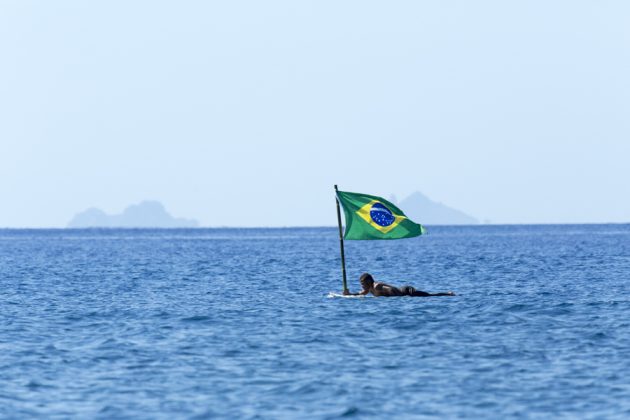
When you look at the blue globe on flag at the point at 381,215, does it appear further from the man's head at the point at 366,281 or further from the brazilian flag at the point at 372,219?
the man's head at the point at 366,281

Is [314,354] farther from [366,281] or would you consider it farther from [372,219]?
[366,281]

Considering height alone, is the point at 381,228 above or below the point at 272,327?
above

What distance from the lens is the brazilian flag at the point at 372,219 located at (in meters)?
39.0

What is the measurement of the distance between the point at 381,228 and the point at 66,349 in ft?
46.1

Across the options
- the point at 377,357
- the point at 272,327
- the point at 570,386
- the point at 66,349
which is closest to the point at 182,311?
the point at 272,327

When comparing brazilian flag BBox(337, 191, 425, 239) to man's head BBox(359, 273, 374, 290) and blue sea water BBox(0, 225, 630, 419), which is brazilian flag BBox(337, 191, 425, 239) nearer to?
man's head BBox(359, 273, 374, 290)

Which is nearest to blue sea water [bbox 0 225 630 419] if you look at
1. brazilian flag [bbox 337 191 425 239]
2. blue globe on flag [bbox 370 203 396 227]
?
brazilian flag [bbox 337 191 425 239]

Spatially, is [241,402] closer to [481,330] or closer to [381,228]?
[481,330]

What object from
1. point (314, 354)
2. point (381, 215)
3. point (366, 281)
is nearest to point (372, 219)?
point (381, 215)

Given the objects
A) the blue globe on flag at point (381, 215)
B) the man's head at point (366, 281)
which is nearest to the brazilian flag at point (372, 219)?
the blue globe on flag at point (381, 215)

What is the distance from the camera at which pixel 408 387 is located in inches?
895

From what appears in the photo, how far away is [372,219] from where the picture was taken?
39156 millimetres

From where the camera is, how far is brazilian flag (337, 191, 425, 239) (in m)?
39.0

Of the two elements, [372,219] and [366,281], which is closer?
[372,219]
